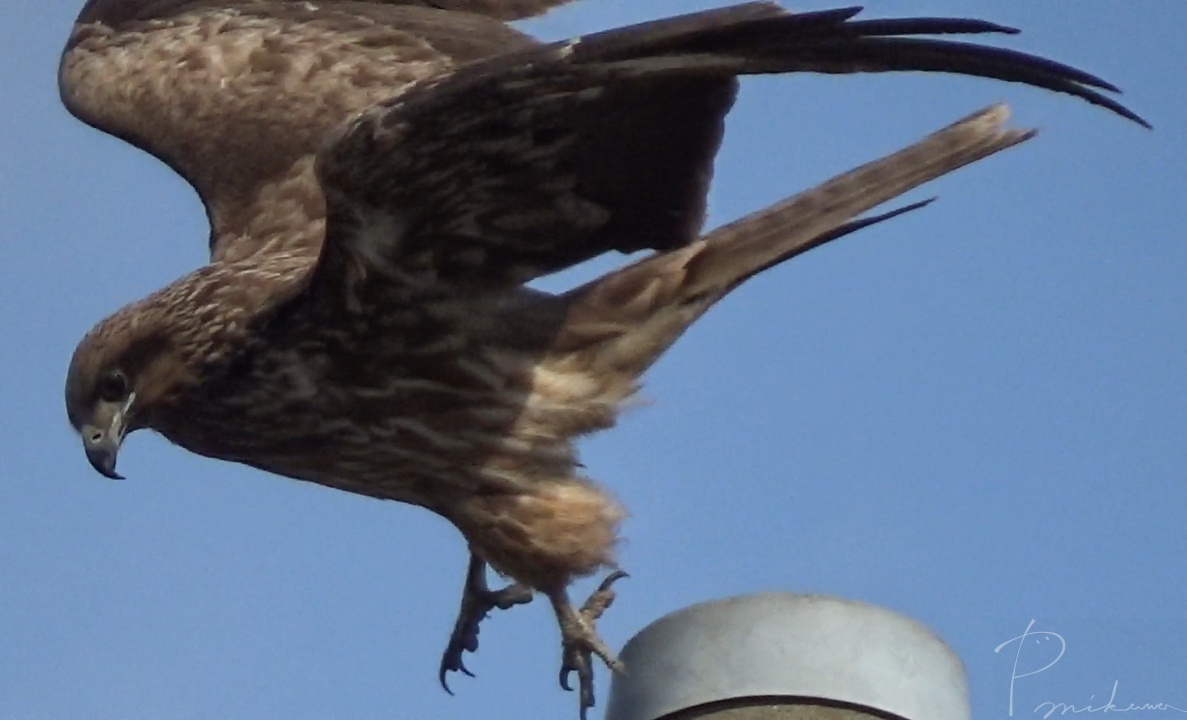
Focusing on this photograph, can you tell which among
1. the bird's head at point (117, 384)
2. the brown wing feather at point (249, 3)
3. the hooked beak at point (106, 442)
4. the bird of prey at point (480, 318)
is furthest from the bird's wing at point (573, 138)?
the brown wing feather at point (249, 3)

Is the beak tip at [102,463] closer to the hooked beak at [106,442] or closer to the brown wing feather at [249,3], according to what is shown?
the hooked beak at [106,442]

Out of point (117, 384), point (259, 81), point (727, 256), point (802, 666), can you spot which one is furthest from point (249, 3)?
point (802, 666)

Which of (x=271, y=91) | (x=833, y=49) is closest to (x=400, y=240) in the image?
(x=833, y=49)

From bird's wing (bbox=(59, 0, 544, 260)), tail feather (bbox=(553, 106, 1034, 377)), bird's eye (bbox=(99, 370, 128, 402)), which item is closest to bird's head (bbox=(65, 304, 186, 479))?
bird's eye (bbox=(99, 370, 128, 402))

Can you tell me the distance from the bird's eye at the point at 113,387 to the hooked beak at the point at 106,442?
0.03m

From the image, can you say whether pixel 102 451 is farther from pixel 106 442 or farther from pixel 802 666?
pixel 802 666

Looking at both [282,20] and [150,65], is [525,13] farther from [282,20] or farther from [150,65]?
[150,65]

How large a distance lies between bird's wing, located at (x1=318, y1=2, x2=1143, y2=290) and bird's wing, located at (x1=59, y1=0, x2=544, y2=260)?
109cm

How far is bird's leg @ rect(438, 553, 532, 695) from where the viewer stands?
19.6 ft

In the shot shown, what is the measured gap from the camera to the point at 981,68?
13.6 feet

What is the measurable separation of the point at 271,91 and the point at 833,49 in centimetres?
284

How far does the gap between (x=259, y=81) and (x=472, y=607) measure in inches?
73.6

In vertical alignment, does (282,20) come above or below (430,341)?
above

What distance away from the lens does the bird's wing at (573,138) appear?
417 cm
